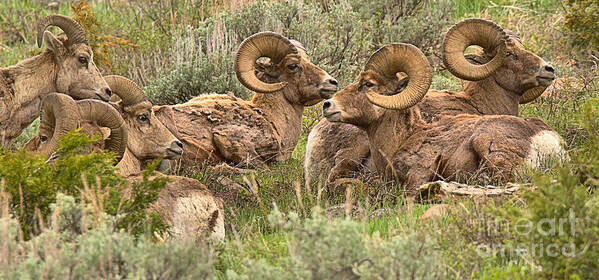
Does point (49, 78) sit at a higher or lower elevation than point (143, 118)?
higher

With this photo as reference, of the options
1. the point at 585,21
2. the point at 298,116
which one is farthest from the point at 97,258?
the point at 585,21

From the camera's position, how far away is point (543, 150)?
8352mm

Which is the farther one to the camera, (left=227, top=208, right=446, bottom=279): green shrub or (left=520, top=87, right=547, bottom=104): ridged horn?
(left=520, top=87, right=547, bottom=104): ridged horn

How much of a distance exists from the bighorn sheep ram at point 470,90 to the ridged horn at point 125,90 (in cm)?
198

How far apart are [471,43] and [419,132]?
1509mm

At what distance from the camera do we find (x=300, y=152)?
1220 centimetres

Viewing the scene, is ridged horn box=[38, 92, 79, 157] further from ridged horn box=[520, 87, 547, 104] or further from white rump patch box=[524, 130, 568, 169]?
ridged horn box=[520, 87, 547, 104]

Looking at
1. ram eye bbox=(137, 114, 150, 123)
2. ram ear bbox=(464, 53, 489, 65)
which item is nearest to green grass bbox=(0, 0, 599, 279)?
ram eye bbox=(137, 114, 150, 123)

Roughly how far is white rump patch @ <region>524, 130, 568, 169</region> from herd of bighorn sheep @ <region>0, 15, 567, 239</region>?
0.01 m

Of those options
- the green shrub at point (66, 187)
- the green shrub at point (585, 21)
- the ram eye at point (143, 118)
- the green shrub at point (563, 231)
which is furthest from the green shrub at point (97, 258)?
the green shrub at point (585, 21)

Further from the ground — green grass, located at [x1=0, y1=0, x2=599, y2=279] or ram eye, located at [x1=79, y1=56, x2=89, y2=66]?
ram eye, located at [x1=79, y1=56, x2=89, y2=66]

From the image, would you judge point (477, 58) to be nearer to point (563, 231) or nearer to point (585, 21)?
point (585, 21)

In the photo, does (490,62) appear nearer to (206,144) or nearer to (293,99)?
(293,99)

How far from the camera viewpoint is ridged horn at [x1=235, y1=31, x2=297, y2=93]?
10.5 metres
